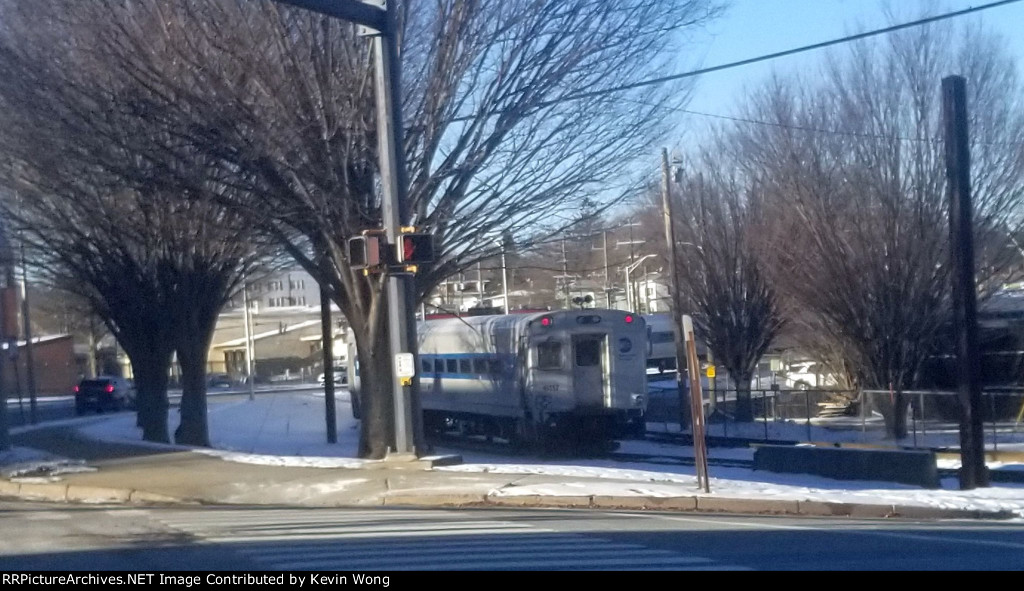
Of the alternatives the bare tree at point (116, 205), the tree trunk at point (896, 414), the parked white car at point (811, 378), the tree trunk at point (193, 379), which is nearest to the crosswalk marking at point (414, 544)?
the bare tree at point (116, 205)

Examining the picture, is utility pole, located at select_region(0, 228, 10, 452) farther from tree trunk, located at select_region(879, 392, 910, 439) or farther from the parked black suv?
tree trunk, located at select_region(879, 392, 910, 439)

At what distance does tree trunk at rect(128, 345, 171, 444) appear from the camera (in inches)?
1175

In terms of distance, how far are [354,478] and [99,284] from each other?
13.0 m

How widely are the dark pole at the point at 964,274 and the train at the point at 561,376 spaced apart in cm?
1045

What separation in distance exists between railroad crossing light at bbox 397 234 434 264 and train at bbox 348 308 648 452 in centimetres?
958

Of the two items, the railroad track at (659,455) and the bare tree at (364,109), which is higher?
the bare tree at (364,109)

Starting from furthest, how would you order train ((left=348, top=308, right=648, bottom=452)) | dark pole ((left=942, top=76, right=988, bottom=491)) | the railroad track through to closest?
train ((left=348, top=308, right=648, bottom=452)), the railroad track, dark pole ((left=942, top=76, right=988, bottom=491))

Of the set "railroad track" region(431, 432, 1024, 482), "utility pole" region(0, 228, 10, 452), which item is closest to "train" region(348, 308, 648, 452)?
"railroad track" region(431, 432, 1024, 482)

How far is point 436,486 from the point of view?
16391mm

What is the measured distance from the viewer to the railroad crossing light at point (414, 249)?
17.3 m

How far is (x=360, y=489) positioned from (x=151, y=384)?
15206 mm

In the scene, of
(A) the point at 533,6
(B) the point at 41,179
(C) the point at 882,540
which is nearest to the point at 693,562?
(C) the point at 882,540

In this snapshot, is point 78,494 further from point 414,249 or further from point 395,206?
point 395,206

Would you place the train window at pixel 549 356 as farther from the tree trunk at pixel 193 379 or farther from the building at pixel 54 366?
the building at pixel 54 366
